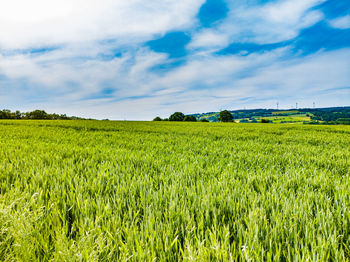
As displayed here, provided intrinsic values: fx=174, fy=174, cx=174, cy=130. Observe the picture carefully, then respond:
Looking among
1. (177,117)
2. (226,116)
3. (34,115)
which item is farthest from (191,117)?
(34,115)

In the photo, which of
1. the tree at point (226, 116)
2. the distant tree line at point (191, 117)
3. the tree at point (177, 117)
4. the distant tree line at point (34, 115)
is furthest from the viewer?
the tree at point (177, 117)

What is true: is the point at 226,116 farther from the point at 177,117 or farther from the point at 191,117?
the point at 177,117

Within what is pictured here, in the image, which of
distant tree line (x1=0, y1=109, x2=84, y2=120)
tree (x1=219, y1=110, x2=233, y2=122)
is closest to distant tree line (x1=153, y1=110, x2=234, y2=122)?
tree (x1=219, y1=110, x2=233, y2=122)

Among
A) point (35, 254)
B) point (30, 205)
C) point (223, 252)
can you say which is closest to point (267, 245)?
point (223, 252)

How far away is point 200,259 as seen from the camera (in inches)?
41.6

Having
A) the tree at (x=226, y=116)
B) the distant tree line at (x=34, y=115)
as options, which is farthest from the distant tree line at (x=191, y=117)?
the distant tree line at (x=34, y=115)

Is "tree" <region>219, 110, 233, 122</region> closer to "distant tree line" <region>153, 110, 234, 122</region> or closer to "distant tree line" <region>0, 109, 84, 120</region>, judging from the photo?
"distant tree line" <region>153, 110, 234, 122</region>

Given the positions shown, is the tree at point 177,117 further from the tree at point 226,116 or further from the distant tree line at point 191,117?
the tree at point 226,116

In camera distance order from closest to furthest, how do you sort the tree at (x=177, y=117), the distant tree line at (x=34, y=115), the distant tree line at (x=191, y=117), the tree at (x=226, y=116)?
the distant tree line at (x=34, y=115) < the distant tree line at (x=191, y=117) < the tree at (x=226, y=116) < the tree at (x=177, y=117)

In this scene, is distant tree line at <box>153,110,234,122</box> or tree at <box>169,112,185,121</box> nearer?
distant tree line at <box>153,110,234,122</box>

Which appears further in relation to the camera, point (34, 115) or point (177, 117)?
point (177, 117)

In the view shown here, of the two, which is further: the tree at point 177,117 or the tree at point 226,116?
the tree at point 177,117

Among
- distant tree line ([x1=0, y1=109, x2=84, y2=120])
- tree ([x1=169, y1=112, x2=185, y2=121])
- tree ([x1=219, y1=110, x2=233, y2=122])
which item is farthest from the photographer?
tree ([x1=169, y1=112, x2=185, y2=121])

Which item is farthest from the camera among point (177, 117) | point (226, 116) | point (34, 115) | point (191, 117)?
point (177, 117)
